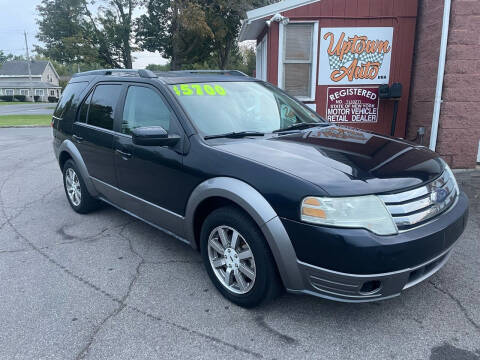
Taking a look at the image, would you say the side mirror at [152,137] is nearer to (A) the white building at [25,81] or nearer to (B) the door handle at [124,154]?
(B) the door handle at [124,154]

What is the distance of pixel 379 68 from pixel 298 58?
5.44 feet

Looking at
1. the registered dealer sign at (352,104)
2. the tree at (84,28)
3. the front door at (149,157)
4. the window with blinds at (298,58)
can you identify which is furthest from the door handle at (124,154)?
the tree at (84,28)

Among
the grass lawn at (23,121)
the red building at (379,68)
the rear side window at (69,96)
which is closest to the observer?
the rear side window at (69,96)

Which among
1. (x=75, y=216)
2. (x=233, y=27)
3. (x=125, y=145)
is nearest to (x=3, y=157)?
(x=75, y=216)

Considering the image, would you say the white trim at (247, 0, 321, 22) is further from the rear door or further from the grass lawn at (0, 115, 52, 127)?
the grass lawn at (0, 115, 52, 127)

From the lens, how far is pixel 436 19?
6859 millimetres

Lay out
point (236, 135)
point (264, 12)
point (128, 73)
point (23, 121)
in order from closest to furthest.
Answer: point (236, 135), point (128, 73), point (264, 12), point (23, 121)

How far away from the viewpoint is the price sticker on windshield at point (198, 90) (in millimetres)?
3477

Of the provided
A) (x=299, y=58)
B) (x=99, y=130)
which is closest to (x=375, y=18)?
(x=299, y=58)

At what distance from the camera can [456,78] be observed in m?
6.64

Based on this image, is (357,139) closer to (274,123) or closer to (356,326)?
(274,123)

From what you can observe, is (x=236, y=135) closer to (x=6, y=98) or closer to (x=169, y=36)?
(x=169, y=36)

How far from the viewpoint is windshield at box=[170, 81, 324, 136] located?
3.33 m

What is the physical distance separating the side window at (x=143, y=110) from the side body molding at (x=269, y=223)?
1.02 meters
